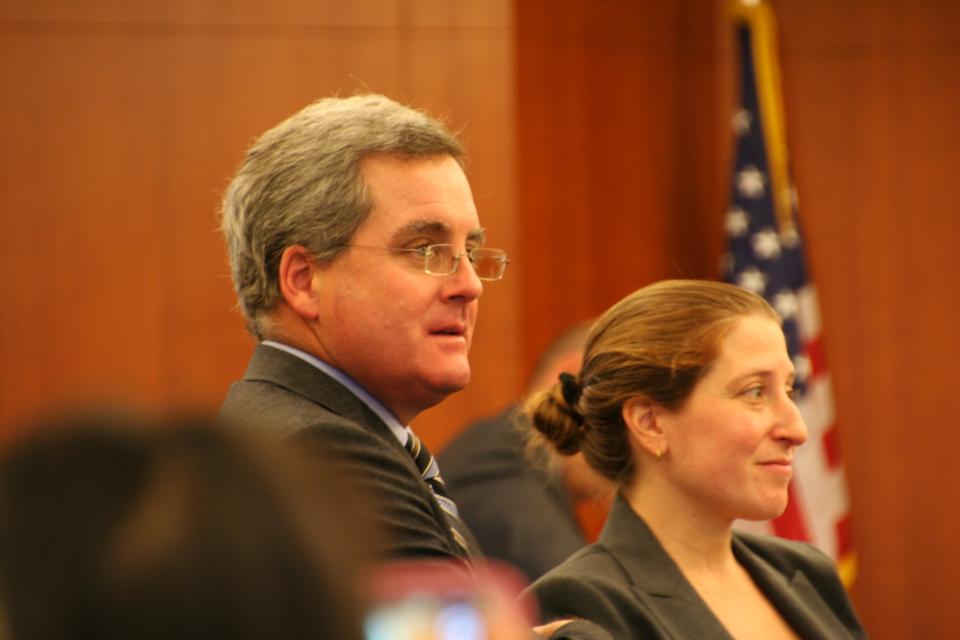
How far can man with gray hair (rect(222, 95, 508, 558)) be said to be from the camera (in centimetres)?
214

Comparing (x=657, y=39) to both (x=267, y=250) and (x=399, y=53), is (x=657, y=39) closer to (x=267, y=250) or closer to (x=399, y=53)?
(x=399, y=53)

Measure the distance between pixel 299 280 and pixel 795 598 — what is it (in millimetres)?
1037

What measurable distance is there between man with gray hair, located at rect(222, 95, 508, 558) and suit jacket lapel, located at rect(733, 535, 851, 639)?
598mm

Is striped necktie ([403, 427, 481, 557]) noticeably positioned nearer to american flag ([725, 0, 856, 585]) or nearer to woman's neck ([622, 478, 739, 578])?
woman's neck ([622, 478, 739, 578])

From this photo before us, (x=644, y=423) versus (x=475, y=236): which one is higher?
(x=475, y=236)

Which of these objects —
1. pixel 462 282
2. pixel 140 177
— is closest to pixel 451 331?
pixel 462 282

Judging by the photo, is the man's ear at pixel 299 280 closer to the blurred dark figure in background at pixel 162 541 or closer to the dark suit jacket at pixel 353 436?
the dark suit jacket at pixel 353 436

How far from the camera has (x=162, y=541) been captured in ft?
2.02

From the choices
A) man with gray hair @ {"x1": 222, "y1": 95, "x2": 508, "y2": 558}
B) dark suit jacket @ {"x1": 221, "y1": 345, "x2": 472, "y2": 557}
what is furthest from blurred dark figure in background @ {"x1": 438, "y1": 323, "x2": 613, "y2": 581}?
dark suit jacket @ {"x1": 221, "y1": 345, "x2": 472, "y2": 557}

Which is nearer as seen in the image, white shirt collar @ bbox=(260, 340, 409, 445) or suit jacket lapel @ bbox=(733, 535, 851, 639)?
white shirt collar @ bbox=(260, 340, 409, 445)

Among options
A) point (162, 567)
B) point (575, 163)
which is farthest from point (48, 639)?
point (575, 163)

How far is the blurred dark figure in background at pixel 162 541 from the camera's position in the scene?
61 centimetres

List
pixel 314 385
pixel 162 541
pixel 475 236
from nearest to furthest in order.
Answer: pixel 162 541, pixel 314 385, pixel 475 236

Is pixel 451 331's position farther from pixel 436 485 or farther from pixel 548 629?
pixel 548 629
